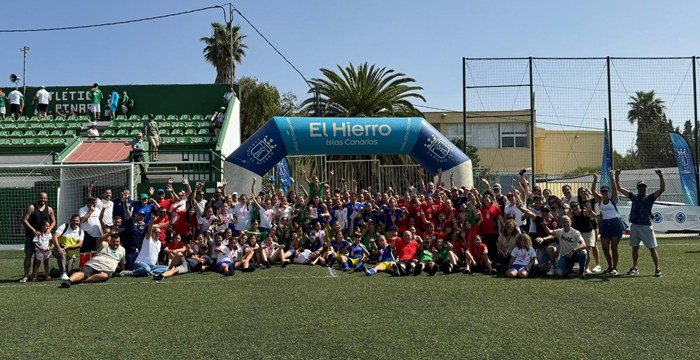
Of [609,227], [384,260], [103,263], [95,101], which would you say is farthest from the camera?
[95,101]

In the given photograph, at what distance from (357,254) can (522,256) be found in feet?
→ 11.2

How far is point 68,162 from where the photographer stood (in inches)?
766

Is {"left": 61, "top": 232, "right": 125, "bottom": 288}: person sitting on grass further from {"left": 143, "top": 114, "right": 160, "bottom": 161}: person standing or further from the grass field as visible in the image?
{"left": 143, "top": 114, "right": 160, "bottom": 161}: person standing

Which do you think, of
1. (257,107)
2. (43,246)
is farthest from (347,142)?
(257,107)

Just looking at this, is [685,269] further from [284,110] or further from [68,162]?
[284,110]

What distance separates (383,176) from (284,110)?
23828mm

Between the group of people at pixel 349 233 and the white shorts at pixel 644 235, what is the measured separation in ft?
0.07

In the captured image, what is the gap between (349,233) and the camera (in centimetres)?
1325

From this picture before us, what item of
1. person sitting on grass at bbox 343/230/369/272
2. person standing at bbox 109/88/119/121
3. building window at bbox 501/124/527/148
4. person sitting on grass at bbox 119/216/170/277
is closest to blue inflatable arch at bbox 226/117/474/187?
person sitting on grass at bbox 343/230/369/272

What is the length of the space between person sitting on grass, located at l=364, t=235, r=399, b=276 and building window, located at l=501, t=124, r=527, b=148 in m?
23.1

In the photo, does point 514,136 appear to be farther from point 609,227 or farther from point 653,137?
point 609,227

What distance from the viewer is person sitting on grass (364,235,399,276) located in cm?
1118

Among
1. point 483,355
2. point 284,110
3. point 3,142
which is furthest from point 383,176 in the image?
point 284,110

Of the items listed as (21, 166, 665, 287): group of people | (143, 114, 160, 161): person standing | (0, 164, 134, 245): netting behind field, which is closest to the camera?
(21, 166, 665, 287): group of people
